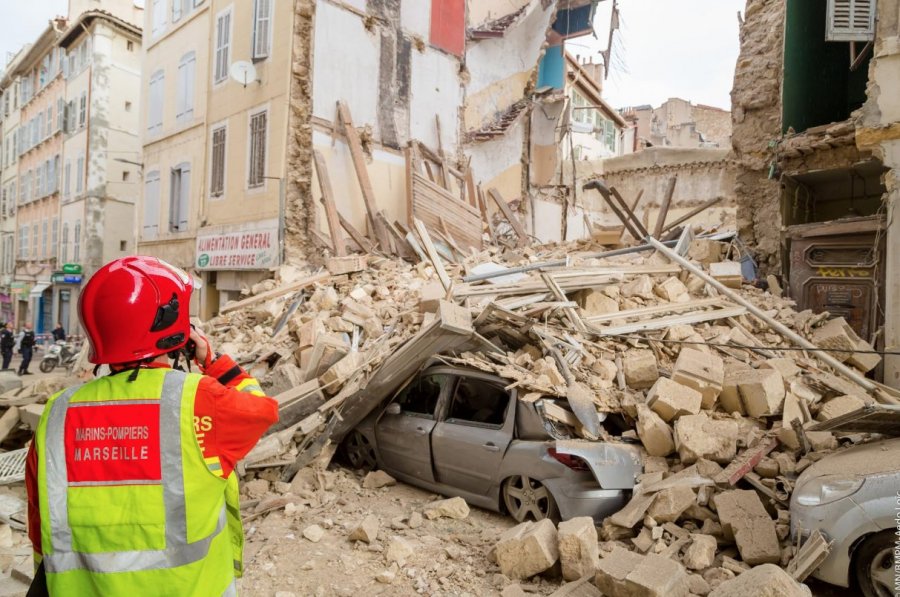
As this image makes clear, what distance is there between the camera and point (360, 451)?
671 cm

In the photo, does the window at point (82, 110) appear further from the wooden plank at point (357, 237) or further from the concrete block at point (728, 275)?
the concrete block at point (728, 275)

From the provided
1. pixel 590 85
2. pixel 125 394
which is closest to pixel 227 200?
pixel 125 394

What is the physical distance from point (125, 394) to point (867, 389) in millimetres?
7133

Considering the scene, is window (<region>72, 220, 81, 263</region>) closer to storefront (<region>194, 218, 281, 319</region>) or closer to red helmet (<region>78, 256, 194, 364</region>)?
storefront (<region>194, 218, 281, 319</region>)

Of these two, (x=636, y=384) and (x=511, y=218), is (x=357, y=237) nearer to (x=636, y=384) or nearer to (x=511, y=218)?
(x=511, y=218)

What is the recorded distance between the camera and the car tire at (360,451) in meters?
6.63

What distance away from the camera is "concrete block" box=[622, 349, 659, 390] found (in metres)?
5.89

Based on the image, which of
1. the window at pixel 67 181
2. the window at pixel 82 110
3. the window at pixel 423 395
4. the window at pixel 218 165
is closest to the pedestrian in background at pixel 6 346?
the window at pixel 218 165

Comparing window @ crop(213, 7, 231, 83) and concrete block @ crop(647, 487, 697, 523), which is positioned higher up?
window @ crop(213, 7, 231, 83)

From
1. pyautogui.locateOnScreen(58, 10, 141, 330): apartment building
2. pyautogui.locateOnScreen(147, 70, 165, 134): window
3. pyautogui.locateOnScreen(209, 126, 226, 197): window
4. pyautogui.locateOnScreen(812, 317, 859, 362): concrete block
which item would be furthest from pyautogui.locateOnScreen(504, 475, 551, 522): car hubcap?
pyautogui.locateOnScreen(58, 10, 141, 330): apartment building

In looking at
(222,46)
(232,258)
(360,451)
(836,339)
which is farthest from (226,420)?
(222,46)

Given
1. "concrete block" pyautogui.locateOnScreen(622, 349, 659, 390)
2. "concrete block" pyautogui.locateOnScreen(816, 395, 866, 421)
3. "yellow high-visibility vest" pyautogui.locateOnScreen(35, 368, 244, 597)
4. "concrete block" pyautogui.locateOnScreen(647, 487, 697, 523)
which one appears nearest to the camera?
"yellow high-visibility vest" pyautogui.locateOnScreen(35, 368, 244, 597)

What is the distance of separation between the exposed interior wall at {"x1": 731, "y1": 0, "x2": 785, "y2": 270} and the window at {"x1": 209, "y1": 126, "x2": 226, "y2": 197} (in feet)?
41.7

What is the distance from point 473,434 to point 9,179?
44.8 m
